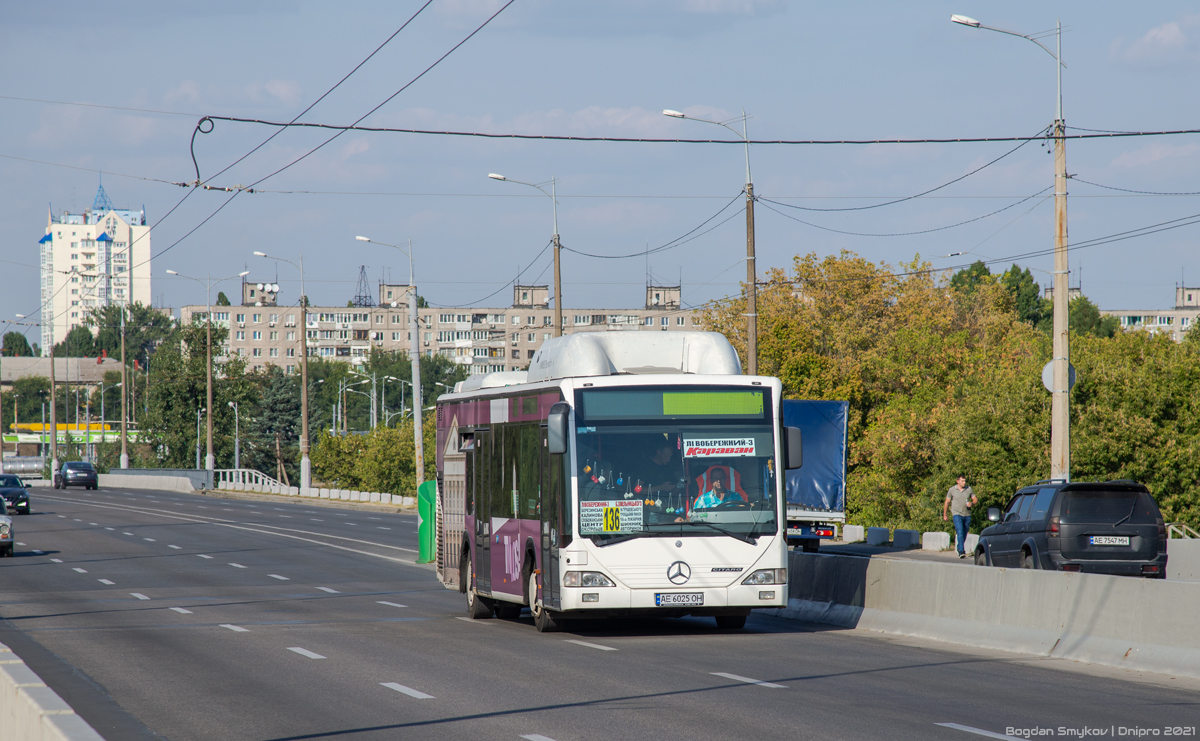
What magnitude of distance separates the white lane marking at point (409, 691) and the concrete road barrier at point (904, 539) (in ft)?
87.4

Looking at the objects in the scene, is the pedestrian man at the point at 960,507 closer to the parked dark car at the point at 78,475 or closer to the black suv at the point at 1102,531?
the black suv at the point at 1102,531

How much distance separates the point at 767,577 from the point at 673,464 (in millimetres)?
1542

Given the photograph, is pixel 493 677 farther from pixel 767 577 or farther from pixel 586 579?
pixel 767 577

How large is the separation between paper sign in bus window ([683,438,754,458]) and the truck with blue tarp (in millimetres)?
17458

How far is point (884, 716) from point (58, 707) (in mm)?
5442

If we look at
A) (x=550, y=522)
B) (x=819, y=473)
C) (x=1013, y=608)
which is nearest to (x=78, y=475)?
(x=819, y=473)

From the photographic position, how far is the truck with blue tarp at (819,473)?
32656 millimetres

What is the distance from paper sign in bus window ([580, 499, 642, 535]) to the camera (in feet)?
48.8

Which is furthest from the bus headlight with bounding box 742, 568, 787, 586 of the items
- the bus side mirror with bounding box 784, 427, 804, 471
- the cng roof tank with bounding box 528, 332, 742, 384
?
the cng roof tank with bounding box 528, 332, 742, 384

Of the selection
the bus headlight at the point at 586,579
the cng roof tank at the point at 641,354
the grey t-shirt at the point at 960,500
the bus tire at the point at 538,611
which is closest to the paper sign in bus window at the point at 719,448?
the cng roof tank at the point at 641,354

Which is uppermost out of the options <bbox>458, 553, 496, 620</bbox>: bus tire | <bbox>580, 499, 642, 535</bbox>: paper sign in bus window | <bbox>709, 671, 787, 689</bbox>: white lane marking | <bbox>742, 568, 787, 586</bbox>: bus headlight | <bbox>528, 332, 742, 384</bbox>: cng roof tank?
<bbox>528, 332, 742, 384</bbox>: cng roof tank

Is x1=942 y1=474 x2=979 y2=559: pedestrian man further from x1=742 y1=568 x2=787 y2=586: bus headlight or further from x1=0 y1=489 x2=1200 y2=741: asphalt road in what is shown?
x1=742 y1=568 x2=787 y2=586: bus headlight

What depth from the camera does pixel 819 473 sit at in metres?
32.8

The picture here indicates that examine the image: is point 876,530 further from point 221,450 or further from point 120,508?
point 221,450
